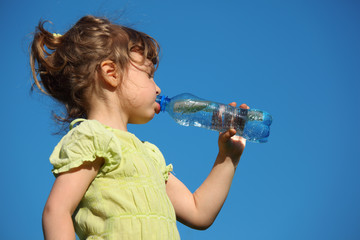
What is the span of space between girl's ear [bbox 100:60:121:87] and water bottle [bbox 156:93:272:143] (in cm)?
79

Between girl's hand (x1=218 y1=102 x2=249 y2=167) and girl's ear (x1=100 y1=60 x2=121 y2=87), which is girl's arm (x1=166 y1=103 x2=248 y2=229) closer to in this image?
girl's hand (x1=218 y1=102 x2=249 y2=167)

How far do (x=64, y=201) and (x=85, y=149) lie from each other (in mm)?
248

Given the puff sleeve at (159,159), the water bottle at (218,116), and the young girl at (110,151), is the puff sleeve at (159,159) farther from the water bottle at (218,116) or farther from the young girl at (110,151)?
the water bottle at (218,116)

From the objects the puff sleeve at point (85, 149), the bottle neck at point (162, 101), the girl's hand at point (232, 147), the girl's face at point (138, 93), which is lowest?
the puff sleeve at point (85, 149)

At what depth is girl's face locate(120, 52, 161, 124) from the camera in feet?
7.93

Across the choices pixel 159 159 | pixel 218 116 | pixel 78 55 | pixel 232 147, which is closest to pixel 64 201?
pixel 159 159

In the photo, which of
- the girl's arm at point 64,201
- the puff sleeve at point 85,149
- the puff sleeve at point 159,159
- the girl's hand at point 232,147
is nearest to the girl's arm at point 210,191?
the girl's hand at point 232,147

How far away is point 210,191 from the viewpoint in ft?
8.88

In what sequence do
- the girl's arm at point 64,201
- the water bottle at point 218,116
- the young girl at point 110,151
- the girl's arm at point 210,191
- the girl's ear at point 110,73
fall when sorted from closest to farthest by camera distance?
the girl's arm at point 64,201
the young girl at point 110,151
the girl's ear at point 110,73
the girl's arm at point 210,191
the water bottle at point 218,116

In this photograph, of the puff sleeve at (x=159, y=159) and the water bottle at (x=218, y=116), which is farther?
the water bottle at (x=218, y=116)

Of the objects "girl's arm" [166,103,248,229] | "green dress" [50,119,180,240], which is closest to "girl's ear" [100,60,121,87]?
"green dress" [50,119,180,240]

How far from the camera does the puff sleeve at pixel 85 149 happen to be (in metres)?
1.92

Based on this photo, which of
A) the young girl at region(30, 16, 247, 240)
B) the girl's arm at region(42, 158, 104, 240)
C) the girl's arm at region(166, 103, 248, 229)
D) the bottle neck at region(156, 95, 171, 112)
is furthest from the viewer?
the bottle neck at region(156, 95, 171, 112)

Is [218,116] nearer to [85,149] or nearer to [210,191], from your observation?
[210,191]
